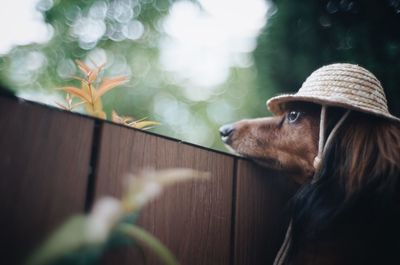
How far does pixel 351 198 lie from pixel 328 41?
198 centimetres

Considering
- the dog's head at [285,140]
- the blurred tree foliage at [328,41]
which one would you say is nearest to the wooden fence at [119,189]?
the dog's head at [285,140]

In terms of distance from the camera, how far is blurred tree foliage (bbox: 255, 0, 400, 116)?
102 inches

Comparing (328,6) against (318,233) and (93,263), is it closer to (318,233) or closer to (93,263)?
(318,233)

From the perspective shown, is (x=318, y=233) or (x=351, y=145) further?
(x=351, y=145)

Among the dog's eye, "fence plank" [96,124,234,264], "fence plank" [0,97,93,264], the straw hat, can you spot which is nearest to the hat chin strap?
the straw hat

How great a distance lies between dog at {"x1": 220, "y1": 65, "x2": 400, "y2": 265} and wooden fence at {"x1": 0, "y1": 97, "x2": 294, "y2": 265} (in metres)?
0.19

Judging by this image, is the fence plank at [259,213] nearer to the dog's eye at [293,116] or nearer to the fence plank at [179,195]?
the fence plank at [179,195]

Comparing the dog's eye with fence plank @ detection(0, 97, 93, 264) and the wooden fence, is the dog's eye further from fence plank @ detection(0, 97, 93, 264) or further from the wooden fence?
fence plank @ detection(0, 97, 93, 264)

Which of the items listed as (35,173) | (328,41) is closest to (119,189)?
(35,173)

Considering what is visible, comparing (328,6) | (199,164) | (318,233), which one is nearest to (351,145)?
(318,233)

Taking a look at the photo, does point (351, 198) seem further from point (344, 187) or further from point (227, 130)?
point (227, 130)

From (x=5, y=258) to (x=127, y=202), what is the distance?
369mm

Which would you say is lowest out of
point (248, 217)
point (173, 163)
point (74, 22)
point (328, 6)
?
point (248, 217)

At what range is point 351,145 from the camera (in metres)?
1.54
